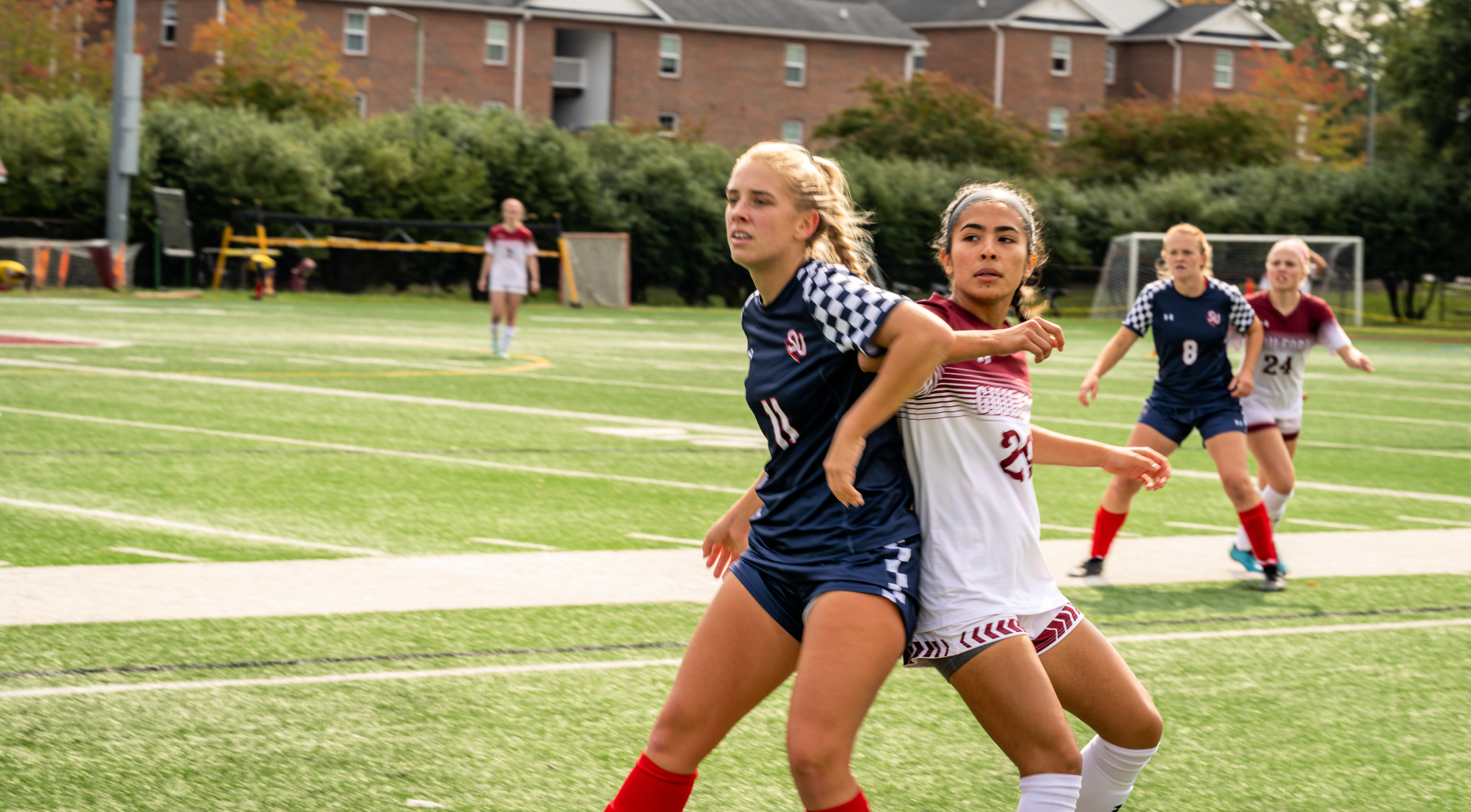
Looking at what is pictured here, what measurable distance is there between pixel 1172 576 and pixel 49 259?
31.5 metres

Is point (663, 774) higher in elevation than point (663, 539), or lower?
higher

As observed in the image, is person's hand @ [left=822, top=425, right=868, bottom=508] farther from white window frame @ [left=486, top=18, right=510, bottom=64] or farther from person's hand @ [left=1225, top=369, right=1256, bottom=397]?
white window frame @ [left=486, top=18, right=510, bottom=64]

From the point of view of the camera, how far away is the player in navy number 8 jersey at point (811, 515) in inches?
135

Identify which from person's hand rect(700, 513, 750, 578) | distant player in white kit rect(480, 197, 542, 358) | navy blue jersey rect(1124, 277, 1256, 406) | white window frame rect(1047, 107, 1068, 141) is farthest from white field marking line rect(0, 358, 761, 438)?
white window frame rect(1047, 107, 1068, 141)

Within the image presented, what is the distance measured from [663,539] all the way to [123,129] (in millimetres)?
28851

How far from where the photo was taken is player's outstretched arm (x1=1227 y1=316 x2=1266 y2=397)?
8.58 m

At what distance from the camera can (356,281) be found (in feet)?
131

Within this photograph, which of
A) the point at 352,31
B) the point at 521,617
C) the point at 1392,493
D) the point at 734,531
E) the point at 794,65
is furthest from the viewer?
the point at 794,65

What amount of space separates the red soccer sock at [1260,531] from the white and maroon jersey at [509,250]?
1433 centimetres

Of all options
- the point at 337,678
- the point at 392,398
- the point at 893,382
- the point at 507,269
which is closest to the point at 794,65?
the point at 507,269

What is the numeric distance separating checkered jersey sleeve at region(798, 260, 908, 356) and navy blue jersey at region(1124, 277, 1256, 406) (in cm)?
513

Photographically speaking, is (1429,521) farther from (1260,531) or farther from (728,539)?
(728,539)

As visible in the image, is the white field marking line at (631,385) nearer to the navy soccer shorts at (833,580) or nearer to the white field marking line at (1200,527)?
the white field marking line at (1200,527)

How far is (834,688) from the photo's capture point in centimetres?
338
